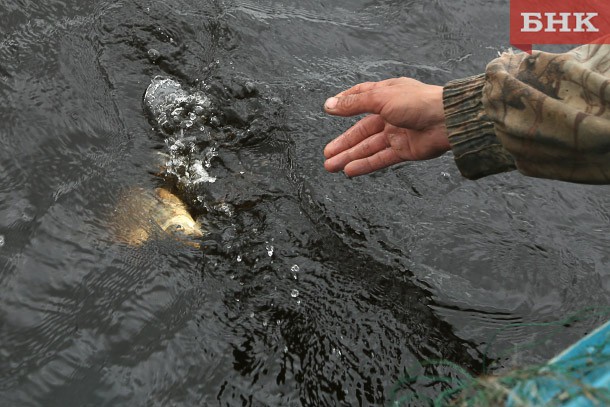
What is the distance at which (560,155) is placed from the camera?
267cm

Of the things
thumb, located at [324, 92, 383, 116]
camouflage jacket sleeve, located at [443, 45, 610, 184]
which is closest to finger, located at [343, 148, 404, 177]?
thumb, located at [324, 92, 383, 116]

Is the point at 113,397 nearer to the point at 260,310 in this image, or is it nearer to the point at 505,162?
the point at 260,310

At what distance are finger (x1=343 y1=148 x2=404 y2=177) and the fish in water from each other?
111cm

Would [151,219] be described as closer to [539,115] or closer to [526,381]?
[539,115]

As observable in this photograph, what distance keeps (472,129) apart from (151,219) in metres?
2.11

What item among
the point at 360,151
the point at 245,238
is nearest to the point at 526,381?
the point at 360,151

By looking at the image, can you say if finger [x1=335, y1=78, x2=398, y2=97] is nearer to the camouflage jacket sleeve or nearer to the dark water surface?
the camouflage jacket sleeve

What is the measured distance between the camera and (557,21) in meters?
6.07

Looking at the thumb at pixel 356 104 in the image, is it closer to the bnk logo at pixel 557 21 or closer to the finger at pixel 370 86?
the finger at pixel 370 86

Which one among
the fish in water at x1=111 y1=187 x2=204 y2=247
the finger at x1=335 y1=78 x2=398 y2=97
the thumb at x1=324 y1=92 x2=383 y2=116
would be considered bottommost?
the fish in water at x1=111 y1=187 x2=204 y2=247

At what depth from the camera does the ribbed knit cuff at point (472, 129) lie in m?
2.92

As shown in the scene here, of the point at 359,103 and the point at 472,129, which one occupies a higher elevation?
Answer: the point at 359,103

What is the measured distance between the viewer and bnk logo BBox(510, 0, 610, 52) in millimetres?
5898

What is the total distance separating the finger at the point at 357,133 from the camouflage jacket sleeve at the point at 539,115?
0.50m
